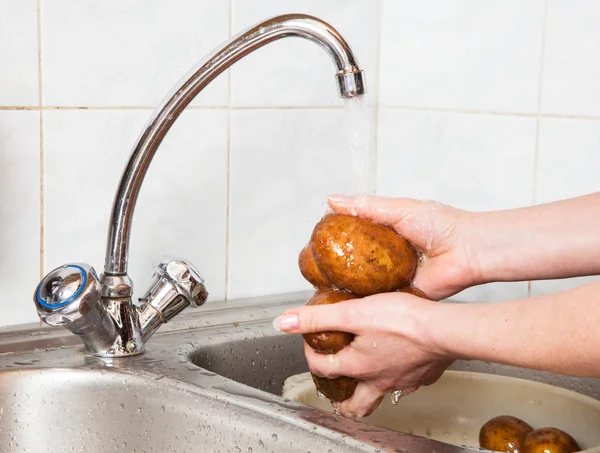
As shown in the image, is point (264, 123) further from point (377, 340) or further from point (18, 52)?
point (377, 340)

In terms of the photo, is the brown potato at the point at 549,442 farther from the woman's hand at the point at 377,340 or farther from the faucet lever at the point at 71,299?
the faucet lever at the point at 71,299

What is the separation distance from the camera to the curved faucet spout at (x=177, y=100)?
977 millimetres

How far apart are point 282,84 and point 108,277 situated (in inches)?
19.0

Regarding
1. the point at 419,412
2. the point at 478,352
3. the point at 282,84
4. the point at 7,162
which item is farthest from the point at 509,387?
the point at 7,162

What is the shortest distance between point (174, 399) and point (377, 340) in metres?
0.23

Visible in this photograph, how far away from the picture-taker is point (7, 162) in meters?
1.10

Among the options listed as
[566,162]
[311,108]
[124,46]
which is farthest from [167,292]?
[566,162]

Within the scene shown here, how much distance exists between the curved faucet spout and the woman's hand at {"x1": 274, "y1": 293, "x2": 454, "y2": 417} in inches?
9.7

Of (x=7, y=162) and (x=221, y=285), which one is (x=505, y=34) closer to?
(x=221, y=285)

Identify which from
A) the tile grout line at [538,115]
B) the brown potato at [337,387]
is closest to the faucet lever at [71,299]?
the brown potato at [337,387]

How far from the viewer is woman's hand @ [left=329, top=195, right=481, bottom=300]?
99cm

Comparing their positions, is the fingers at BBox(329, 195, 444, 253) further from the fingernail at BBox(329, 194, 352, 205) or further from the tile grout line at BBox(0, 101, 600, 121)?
the tile grout line at BBox(0, 101, 600, 121)

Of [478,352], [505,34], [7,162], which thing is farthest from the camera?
[505,34]

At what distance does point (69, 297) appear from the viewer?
95 cm
